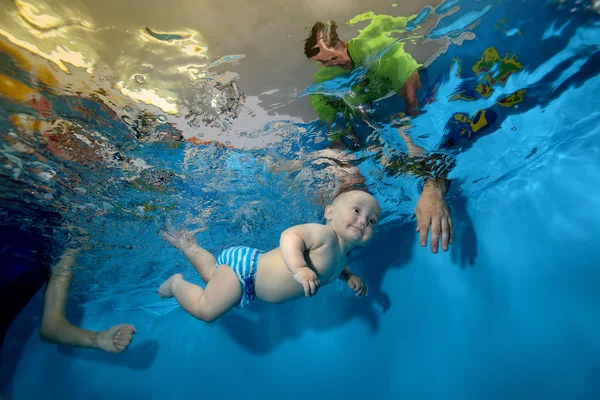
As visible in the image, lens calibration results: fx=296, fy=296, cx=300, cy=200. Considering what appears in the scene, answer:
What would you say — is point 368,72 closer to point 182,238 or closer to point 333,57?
point 333,57

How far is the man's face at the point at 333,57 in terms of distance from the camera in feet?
10.8

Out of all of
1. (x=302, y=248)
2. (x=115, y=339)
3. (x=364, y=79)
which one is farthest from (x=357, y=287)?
(x=115, y=339)

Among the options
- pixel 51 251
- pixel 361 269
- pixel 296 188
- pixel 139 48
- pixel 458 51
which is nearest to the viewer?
pixel 139 48

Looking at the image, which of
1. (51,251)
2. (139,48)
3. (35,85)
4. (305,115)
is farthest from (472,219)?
(51,251)

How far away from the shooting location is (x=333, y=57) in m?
3.41

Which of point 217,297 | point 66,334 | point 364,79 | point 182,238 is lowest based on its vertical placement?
point 66,334

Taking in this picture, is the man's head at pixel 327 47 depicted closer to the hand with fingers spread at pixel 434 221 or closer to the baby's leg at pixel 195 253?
the hand with fingers spread at pixel 434 221

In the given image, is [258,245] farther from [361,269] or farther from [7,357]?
[7,357]

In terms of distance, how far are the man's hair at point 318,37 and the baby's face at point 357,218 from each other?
219cm

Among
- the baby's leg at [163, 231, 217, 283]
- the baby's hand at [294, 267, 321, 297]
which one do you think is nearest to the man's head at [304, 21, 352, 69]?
the baby's hand at [294, 267, 321, 297]

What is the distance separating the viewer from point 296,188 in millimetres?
6273

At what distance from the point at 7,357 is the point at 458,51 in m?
11.4

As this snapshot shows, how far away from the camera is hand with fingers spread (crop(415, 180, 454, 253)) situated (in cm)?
397

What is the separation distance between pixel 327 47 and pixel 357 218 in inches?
94.2
